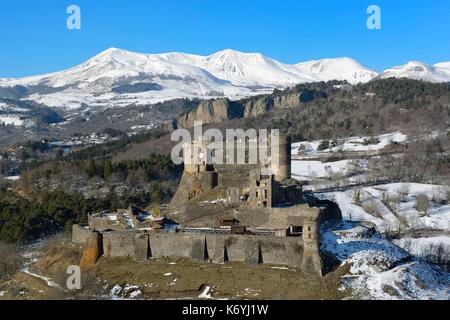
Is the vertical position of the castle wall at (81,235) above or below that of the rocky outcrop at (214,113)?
below

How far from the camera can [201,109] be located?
190 metres

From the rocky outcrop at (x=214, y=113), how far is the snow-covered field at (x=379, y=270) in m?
136

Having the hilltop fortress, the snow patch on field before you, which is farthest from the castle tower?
the snow patch on field

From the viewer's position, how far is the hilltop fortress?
40000 mm

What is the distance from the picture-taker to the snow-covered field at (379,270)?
36.3 metres

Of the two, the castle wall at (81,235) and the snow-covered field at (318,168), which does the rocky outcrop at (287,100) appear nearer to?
the snow-covered field at (318,168)

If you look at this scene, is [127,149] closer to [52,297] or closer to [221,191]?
[221,191]

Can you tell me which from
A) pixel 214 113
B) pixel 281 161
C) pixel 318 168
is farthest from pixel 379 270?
pixel 214 113

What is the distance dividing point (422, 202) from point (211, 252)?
44.6 meters

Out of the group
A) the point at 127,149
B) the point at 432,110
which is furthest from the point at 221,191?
the point at 432,110

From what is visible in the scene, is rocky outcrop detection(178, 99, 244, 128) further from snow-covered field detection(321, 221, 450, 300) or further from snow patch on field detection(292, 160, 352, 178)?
snow-covered field detection(321, 221, 450, 300)

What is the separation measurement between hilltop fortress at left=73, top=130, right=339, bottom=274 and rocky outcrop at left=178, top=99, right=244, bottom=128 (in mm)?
126135

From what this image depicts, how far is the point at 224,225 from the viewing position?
45125 mm

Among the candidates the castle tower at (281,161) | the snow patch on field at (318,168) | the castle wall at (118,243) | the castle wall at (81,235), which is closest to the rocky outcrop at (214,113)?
the snow patch on field at (318,168)
